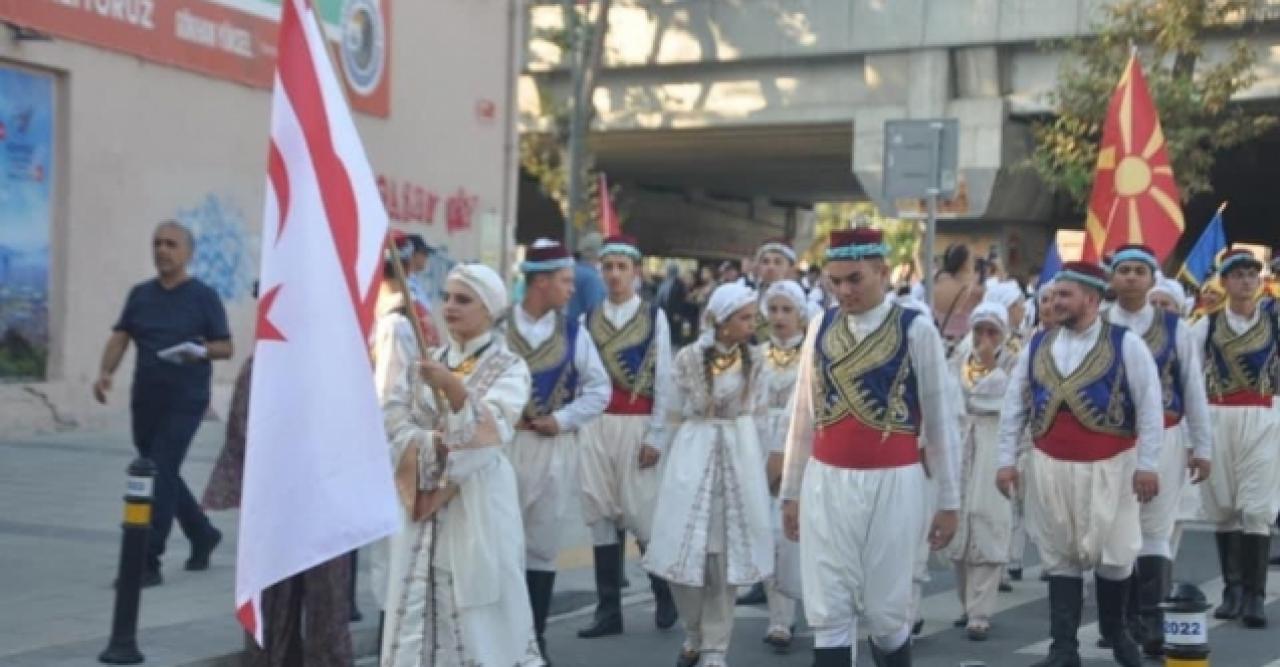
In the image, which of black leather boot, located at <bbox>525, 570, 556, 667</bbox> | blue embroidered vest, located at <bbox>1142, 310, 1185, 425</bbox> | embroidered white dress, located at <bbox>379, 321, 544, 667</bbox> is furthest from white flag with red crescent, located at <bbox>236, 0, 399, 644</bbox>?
blue embroidered vest, located at <bbox>1142, 310, 1185, 425</bbox>

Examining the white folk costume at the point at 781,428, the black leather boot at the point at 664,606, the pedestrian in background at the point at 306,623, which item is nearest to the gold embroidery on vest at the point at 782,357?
the white folk costume at the point at 781,428

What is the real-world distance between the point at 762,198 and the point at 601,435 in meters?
42.8

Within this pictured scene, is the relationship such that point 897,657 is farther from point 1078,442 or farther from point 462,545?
point 1078,442

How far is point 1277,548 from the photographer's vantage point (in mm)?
13773

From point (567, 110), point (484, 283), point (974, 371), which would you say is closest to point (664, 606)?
point (974, 371)

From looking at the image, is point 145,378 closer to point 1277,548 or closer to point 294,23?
point 294,23

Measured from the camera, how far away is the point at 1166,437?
9.66 metres

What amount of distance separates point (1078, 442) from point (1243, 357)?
2.81m

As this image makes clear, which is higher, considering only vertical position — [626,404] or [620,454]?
[626,404]

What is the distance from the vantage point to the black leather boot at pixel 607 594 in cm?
973

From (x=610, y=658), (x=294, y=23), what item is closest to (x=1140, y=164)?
(x=610, y=658)

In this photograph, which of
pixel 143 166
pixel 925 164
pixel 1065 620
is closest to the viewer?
pixel 1065 620

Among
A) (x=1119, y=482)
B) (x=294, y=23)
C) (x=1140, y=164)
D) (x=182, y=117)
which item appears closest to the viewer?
(x=294, y=23)

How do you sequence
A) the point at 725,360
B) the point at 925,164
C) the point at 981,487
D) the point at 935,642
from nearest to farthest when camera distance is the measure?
the point at 725,360, the point at 935,642, the point at 981,487, the point at 925,164
